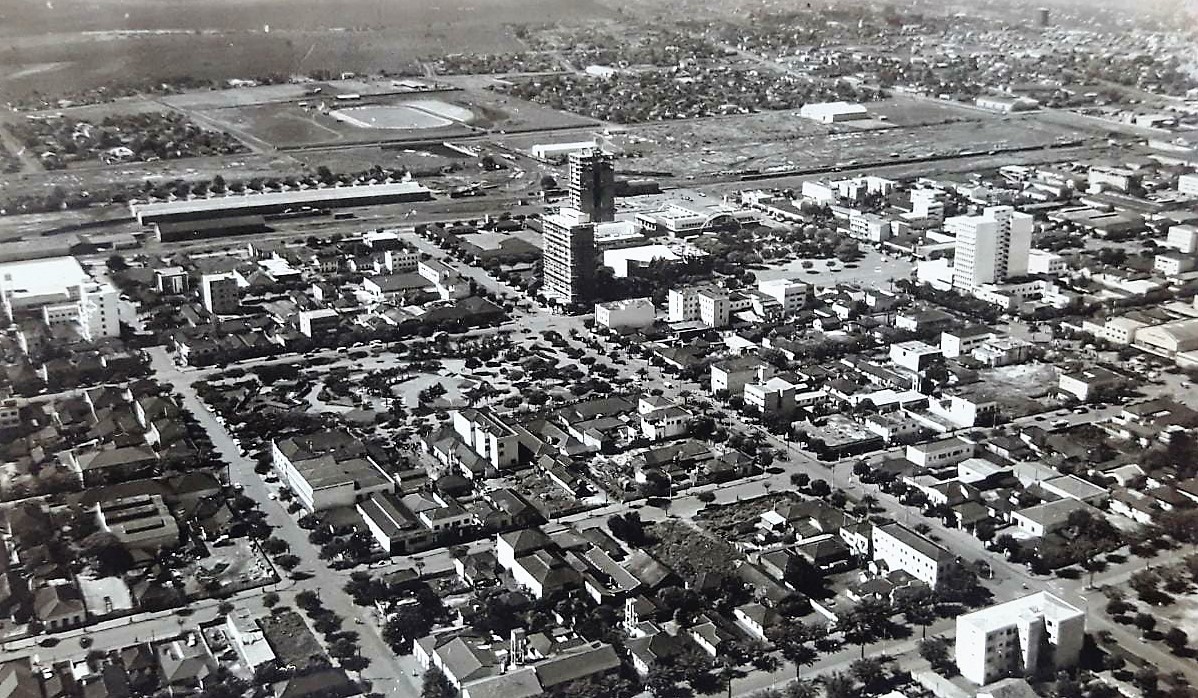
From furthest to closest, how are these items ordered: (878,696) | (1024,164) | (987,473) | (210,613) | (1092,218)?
(1024,164) < (1092,218) < (987,473) < (210,613) < (878,696)

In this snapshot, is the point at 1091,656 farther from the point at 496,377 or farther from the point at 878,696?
the point at 496,377

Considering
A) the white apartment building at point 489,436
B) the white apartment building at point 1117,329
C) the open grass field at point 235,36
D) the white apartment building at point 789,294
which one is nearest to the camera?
the white apartment building at point 489,436

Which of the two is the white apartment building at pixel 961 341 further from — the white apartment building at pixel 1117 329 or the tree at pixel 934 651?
the tree at pixel 934 651

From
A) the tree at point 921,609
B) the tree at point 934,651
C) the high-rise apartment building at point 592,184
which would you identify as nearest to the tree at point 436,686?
the tree at point 934,651

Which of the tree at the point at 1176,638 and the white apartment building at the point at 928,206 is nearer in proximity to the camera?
the tree at the point at 1176,638

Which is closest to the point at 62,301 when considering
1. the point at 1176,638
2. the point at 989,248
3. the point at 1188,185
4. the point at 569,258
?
the point at 569,258

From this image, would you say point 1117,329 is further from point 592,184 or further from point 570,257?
point 592,184

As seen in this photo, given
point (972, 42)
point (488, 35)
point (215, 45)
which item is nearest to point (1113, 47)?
point (972, 42)
